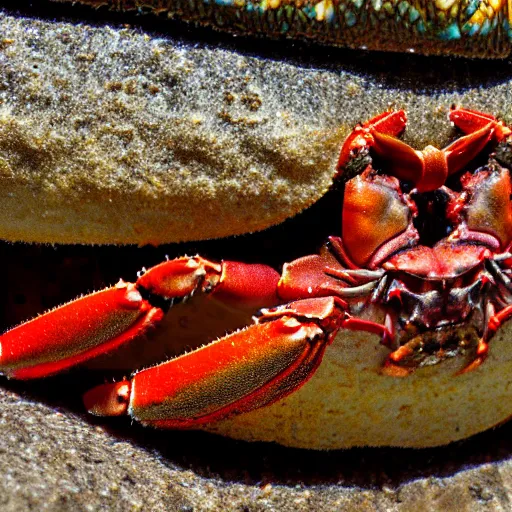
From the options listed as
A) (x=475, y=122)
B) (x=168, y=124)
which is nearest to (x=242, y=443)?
(x=168, y=124)

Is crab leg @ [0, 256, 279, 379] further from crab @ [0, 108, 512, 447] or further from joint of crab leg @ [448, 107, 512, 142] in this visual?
joint of crab leg @ [448, 107, 512, 142]

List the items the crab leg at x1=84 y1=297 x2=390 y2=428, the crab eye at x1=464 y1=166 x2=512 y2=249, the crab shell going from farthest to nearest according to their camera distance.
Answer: the crab shell < the crab eye at x1=464 y1=166 x2=512 y2=249 < the crab leg at x1=84 y1=297 x2=390 y2=428

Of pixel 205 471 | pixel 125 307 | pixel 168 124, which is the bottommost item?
pixel 205 471

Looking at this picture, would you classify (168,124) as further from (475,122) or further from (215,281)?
(475,122)

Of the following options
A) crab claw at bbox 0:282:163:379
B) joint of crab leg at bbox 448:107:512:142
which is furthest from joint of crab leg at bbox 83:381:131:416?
joint of crab leg at bbox 448:107:512:142

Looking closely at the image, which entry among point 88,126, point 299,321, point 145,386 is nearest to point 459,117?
point 299,321

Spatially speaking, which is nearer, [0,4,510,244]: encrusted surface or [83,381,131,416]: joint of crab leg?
[0,4,510,244]: encrusted surface

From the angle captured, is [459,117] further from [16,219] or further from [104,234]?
[16,219]

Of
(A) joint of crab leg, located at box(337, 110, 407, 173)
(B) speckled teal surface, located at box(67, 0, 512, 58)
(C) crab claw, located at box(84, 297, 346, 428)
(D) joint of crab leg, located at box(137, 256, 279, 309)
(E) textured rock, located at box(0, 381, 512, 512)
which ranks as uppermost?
(B) speckled teal surface, located at box(67, 0, 512, 58)
